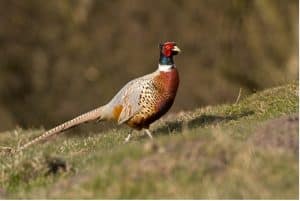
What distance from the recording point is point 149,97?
1193 centimetres

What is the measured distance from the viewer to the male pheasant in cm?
1194

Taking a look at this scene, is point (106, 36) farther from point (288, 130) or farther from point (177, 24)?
point (288, 130)

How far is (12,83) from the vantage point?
34.2 metres

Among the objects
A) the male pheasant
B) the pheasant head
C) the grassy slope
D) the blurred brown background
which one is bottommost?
the grassy slope

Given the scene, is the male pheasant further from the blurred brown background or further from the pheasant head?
the blurred brown background

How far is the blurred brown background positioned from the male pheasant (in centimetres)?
1589

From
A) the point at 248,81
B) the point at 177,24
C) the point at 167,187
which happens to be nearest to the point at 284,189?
the point at 167,187

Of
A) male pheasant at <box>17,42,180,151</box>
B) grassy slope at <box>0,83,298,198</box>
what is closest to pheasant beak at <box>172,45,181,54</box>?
male pheasant at <box>17,42,180,151</box>

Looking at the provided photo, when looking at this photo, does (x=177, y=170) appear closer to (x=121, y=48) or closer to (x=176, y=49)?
(x=176, y=49)

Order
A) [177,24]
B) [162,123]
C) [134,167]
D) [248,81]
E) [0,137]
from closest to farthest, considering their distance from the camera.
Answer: [134,167]
[162,123]
[0,137]
[248,81]
[177,24]

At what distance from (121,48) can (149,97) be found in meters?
21.9

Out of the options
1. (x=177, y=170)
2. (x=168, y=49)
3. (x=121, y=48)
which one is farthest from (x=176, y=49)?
(x=121, y=48)

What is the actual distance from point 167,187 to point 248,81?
20907 mm

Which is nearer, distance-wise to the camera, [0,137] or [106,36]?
[0,137]
